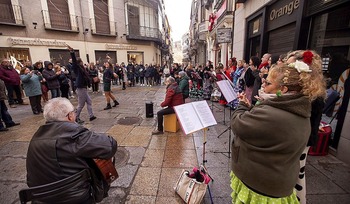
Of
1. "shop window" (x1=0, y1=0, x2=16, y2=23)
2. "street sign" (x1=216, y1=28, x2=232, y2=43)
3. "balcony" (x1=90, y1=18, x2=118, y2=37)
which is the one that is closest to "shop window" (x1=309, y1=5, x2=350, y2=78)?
"street sign" (x1=216, y1=28, x2=232, y2=43)

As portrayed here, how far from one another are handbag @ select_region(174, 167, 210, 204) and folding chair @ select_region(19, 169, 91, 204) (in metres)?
1.25

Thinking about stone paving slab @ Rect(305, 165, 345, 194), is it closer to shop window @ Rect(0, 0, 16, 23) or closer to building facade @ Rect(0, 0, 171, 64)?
building facade @ Rect(0, 0, 171, 64)

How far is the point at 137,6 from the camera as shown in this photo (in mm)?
19516

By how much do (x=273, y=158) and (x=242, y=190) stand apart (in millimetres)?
510

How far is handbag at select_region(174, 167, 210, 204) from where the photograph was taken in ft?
7.12

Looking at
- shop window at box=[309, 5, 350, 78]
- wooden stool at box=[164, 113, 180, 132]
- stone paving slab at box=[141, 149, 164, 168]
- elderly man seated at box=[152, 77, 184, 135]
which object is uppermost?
shop window at box=[309, 5, 350, 78]

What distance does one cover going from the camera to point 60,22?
14.4 m

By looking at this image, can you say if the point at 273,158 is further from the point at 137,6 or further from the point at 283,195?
the point at 137,6

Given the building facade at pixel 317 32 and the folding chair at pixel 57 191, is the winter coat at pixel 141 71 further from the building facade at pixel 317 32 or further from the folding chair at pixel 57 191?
the folding chair at pixel 57 191

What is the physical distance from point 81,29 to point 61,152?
17278 mm

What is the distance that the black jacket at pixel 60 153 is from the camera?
5.16 feet

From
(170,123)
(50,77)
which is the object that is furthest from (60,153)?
(50,77)

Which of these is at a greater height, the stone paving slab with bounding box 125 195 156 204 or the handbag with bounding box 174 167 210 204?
the handbag with bounding box 174 167 210 204

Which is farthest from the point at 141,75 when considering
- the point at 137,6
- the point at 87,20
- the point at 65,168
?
the point at 65,168
